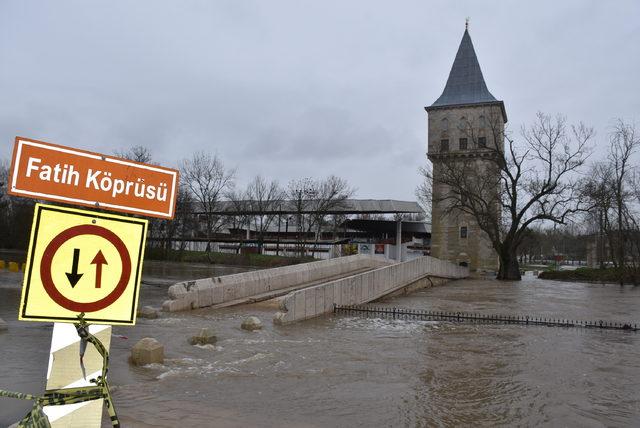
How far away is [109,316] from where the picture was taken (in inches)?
120

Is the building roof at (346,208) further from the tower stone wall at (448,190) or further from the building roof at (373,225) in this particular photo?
the tower stone wall at (448,190)

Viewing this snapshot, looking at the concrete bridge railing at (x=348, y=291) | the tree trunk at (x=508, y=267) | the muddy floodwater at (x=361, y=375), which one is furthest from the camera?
the tree trunk at (x=508, y=267)

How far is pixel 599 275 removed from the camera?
41.3 metres

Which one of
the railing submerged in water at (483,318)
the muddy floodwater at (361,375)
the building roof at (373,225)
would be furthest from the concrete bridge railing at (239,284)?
the building roof at (373,225)

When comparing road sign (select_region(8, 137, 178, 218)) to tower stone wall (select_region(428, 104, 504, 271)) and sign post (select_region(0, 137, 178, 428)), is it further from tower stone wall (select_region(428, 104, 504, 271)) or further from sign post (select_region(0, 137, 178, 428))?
tower stone wall (select_region(428, 104, 504, 271))

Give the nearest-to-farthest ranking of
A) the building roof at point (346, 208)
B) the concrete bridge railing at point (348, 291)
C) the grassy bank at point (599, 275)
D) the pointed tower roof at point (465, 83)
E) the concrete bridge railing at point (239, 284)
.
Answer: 1. the concrete bridge railing at point (348, 291)
2. the concrete bridge railing at point (239, 284)
3. the grassy bank at point (599, 275)
4. the pointed tower roof at point (465, 83)
5. the building roof at point (346, 208)

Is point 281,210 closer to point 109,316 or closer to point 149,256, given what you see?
point 149,256

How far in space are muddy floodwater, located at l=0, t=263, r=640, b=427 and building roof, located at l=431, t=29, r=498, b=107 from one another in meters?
55.8

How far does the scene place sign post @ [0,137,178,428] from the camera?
290 cm

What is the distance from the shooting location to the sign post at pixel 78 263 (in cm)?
290

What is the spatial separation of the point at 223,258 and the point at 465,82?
3896 centimetres

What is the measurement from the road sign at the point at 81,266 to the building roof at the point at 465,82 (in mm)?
65882

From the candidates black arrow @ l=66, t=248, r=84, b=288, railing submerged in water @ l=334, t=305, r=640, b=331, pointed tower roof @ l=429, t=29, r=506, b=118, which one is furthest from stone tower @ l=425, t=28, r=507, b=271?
black arrow @ l=66, t=248, r=84, b=288

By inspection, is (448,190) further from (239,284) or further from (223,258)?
(239,284)
